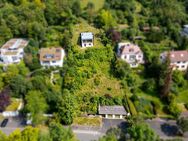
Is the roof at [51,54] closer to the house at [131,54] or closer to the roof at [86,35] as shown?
the house at [131,54]

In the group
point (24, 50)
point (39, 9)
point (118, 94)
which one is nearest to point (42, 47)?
point (24, 50)

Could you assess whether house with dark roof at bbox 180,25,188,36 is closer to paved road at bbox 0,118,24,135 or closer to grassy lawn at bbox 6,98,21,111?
grassy lawn at bbox 6,98,21,111

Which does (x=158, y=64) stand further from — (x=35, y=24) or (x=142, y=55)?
(x=35, y=24)

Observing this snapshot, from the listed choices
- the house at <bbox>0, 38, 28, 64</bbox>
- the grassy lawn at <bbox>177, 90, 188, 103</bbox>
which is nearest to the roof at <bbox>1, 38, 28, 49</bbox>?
the house at <bbox>0, 38, 28, 64</bbox>

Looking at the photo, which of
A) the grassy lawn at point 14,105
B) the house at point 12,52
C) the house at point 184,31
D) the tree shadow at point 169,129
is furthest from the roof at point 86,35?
the house at point 184,31

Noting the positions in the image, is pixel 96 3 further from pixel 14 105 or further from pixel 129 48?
pixel 14 105
